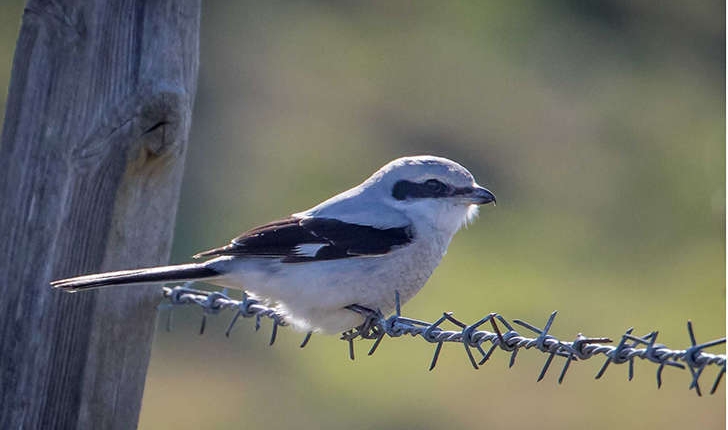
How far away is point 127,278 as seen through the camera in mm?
2562

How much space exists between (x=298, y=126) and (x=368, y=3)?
3023mm

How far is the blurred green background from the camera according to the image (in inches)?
255

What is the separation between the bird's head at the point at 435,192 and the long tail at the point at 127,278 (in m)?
0.84

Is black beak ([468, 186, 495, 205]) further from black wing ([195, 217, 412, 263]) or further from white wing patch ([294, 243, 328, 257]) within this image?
white wing patch ([294, 243, 328, 257])

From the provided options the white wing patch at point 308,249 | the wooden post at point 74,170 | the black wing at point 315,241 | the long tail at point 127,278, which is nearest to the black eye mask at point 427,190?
the black wing at point 315,241

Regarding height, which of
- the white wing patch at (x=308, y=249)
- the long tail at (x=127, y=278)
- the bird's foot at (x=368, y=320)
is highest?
the white wing patch at (x=308, y=249)

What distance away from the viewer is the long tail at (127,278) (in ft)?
8.02

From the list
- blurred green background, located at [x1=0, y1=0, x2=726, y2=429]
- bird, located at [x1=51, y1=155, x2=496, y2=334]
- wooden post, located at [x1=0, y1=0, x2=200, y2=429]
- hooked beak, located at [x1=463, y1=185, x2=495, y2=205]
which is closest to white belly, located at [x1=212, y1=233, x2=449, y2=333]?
bird, located at [x1=51, y1=155, x2=496, y2=334]

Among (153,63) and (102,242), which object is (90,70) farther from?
(102,242)

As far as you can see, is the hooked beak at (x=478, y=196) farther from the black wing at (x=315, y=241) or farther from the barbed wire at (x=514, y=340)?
the barbed wire at (x=514, y=340)

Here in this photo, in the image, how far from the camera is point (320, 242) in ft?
10.4

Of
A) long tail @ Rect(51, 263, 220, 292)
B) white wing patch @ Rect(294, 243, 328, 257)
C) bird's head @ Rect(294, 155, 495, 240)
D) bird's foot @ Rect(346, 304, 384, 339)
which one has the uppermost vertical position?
bird's head @ Rect(294, 155, 495, 240)

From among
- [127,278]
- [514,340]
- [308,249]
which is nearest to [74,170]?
[127,278]

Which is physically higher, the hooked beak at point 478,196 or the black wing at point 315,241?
the hooked beak at point 478,196
